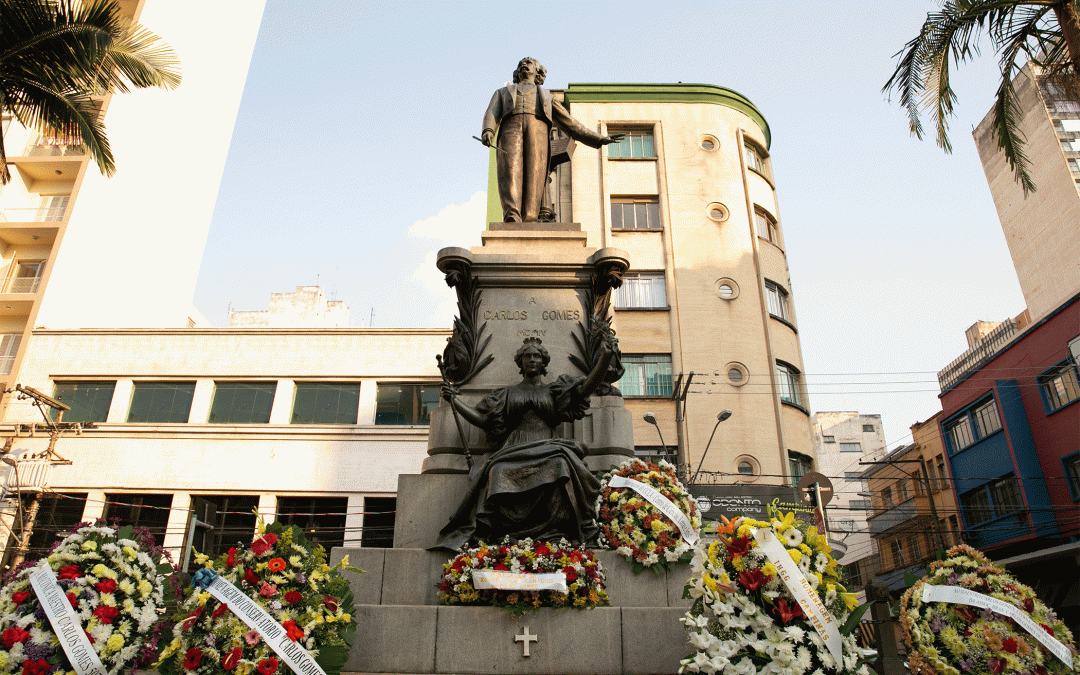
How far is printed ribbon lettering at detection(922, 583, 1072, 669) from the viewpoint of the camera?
14.0 feet

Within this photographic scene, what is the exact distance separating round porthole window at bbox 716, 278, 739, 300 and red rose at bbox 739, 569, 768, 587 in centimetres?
2718

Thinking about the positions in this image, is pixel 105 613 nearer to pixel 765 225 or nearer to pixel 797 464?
pixel 797 464

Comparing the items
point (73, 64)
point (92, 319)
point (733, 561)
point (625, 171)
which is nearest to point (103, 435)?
point (92, 319)

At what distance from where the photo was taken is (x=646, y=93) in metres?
35.3

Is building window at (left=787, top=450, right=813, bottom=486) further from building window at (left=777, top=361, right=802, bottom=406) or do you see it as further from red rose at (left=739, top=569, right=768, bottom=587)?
red rose at (left=739, top=569, right=768, bottom=587)

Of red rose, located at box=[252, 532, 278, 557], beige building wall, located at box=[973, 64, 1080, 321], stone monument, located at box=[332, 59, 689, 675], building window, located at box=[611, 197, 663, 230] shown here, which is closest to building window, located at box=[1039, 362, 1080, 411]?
beige building wall, located at box=[973, 64, 1080, 321]

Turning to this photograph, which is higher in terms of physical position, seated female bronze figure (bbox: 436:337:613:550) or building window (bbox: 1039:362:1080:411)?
building window (bbox: 1039:362:1080:411)

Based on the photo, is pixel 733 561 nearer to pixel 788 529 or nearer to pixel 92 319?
pixel 788 529

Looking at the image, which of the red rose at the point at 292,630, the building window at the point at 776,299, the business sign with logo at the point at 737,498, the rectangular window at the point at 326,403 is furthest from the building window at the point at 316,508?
the red rose at the point at 292,630

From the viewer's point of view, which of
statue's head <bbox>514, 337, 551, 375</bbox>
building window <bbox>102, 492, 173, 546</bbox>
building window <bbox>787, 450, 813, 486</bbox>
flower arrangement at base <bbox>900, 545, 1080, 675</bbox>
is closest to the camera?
flower arrangement at base <bbox>900, 545, 1080, 675</bbox>

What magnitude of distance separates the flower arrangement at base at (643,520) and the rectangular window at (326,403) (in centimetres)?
2281

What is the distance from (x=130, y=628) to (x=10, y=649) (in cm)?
61

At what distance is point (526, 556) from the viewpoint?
6.16 m

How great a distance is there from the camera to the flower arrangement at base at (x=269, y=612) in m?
4.48
